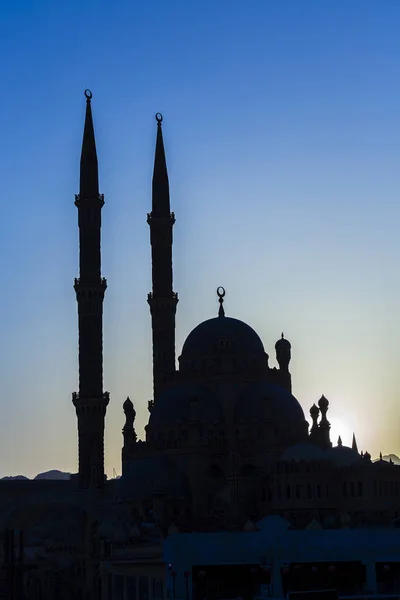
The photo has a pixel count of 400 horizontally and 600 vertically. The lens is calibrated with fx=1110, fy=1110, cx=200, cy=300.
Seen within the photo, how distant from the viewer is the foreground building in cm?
5584

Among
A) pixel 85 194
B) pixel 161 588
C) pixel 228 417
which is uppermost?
pixel 85 194

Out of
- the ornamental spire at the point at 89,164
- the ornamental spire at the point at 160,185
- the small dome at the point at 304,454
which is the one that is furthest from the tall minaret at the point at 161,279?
the small dome at the point at 304,454

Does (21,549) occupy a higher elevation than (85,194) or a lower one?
lower

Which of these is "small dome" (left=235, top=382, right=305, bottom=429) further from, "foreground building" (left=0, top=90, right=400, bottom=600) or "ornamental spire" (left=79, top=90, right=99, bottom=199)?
"ornamental spire" (left=79, top=90, right=99, bottom=199)

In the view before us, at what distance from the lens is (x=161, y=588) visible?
4619cm

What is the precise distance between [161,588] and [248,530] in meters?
4.41

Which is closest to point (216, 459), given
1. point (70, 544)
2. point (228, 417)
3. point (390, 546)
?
point (228, 417)

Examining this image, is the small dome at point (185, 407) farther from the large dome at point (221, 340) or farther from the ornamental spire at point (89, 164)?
the ornamental spire at point (89, 164)

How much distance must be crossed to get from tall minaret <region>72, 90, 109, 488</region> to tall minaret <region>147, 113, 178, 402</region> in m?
4.25

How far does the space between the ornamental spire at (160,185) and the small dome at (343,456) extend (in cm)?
2096

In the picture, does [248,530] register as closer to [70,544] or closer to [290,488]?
[290,488]

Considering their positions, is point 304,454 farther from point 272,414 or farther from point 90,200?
point 90,200

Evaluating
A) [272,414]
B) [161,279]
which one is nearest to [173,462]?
[272,414]

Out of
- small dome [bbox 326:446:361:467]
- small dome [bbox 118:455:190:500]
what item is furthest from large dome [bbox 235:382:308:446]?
small dome [bbox 118:455:190:500]
